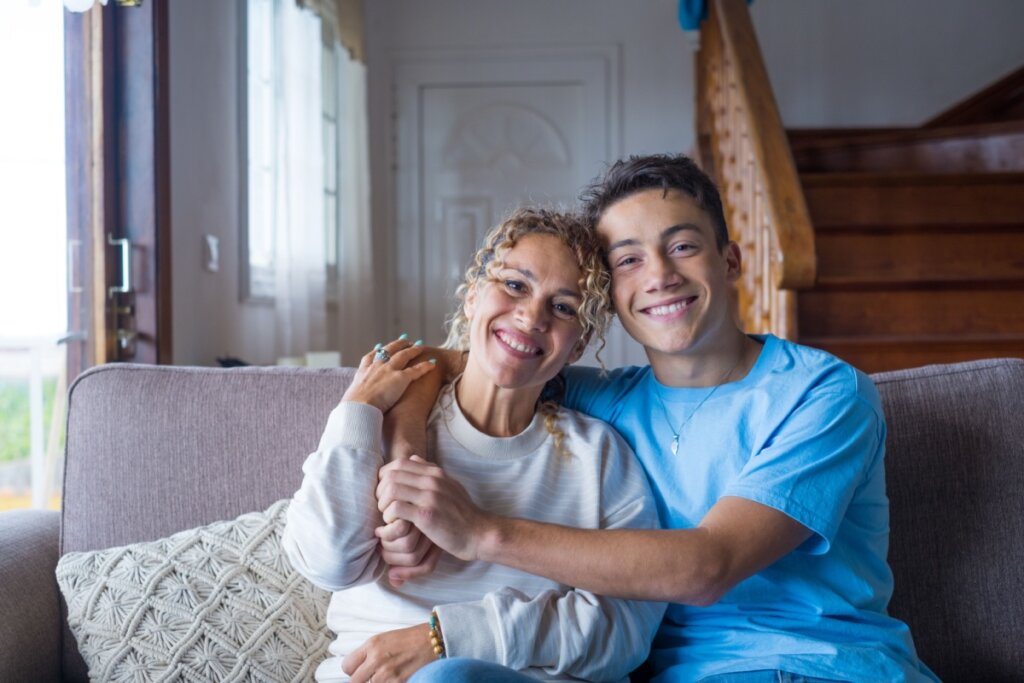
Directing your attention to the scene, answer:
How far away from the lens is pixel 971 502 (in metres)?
1.59

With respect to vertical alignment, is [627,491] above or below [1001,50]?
below

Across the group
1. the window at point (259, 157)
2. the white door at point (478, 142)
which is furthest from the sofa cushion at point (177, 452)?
the white door at point (478, 142)

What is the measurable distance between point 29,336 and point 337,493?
1420 mm

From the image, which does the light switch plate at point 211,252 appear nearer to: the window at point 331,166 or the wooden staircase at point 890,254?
the window at point 331,166

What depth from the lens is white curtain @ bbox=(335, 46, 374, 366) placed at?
4.46 m

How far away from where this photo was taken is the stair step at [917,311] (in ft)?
10.5

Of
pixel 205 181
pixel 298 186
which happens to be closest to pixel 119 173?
pixel 205 181

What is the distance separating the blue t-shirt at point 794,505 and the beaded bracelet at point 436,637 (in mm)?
342

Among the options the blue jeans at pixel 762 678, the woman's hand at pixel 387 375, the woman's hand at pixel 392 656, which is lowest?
the blue jeans at pixel 762 678

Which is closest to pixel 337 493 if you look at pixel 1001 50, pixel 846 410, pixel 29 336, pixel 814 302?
pixel 846 410

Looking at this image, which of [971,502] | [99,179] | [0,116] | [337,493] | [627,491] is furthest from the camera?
[99,179]

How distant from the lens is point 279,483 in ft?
5.51

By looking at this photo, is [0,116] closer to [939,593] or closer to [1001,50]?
[939,593]

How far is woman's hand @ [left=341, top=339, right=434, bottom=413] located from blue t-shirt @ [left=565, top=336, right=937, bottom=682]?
15.1 inches
